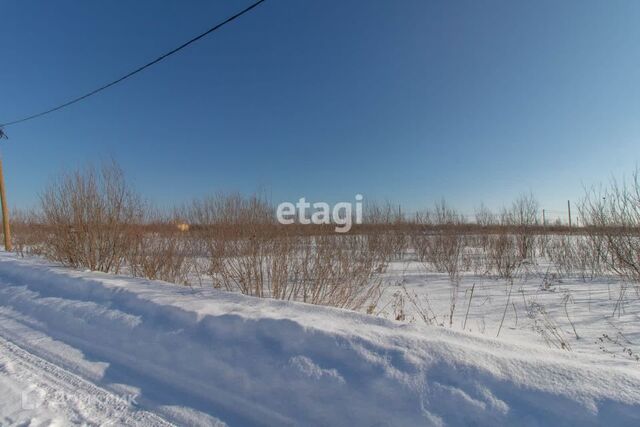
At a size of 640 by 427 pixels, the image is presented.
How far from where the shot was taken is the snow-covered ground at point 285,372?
5.47ft

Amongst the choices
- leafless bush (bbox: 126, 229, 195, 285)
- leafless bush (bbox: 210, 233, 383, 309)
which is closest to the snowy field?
leafless bush (bbox: 210, 233, 383, 309)

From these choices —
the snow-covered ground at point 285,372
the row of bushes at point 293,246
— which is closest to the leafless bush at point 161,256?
the row of bushes at point 293,246

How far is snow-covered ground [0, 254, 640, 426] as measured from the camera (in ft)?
5.47

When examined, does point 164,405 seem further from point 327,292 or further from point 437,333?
point 327,292

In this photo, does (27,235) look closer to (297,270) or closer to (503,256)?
(297,270)

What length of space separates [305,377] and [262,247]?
2921mm

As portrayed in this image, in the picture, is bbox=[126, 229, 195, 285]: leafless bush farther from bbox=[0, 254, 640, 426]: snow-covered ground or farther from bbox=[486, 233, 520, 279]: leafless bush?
bbox=[486, 233, 520, 279]: leafless bush

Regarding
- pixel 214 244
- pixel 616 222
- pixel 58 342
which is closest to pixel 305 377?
pixel 58 342

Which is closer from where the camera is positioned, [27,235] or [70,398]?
[70,398]

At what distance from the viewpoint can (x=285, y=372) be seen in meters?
2.10

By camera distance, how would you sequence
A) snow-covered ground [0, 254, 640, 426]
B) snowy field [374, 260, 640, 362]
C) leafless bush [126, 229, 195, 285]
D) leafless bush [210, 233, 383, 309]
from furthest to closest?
1. leafless bush [126, 229, 195, 285]
2. leafless bush [210, 233, 383, 309]
3. snowy field [374, 260, 640, 362]
4. snow-covered ground [0, 254, 640, 426]

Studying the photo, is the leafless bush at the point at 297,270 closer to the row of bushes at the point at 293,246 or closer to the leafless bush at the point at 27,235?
the row of bushes at the point at 293,246

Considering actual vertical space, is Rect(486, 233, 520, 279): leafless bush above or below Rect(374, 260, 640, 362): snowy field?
above

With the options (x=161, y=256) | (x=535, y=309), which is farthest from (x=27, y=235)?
(x=535, y=309)
